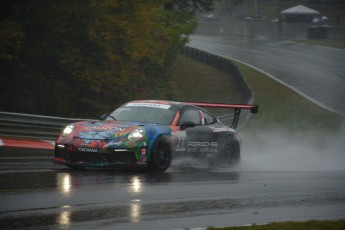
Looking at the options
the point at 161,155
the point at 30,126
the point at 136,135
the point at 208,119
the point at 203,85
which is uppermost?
the point at 203,85

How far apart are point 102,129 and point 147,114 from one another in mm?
1528

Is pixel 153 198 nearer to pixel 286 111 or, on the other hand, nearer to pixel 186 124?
pixel 186 124

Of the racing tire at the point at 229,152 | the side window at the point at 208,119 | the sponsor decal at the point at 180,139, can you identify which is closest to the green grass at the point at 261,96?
the racing tire at the point at 229,152

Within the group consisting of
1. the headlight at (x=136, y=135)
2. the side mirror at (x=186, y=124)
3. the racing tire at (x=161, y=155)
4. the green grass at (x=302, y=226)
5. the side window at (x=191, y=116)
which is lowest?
the green grass at (x=302, y=226)

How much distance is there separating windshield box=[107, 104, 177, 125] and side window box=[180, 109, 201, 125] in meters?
0.22

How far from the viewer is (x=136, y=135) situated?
13742 millimetres

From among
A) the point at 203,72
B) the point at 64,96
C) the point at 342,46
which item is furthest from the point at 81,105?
→ the point at 342,46

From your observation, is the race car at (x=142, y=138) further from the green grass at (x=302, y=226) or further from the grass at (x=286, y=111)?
the grass at (x=286, y=111)

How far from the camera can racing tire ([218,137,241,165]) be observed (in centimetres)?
1658

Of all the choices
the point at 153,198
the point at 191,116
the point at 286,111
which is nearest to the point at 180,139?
the point at 191,116

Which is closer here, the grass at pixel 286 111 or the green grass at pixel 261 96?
the grass at pixel 286 111

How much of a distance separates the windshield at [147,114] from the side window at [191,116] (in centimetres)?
22

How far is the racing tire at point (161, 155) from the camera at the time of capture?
45.5ft

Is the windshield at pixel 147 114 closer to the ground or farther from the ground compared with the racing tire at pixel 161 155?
farther from the ground
